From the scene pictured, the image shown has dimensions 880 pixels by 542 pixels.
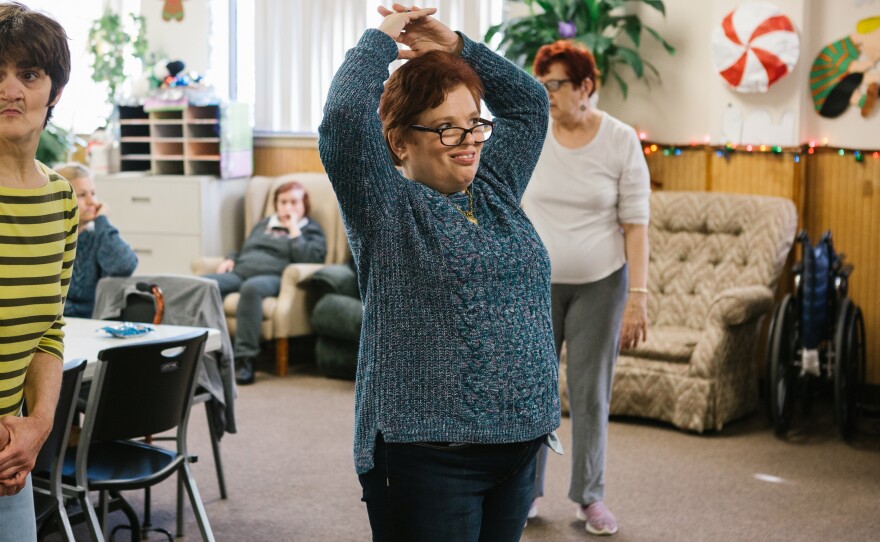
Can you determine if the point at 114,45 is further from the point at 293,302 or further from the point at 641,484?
the point at 641,484

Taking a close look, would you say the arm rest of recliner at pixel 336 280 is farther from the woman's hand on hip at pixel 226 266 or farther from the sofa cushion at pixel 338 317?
the woman's hand on hip at pixel 226 266

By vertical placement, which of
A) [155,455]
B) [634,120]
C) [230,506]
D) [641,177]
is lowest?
[230,506]

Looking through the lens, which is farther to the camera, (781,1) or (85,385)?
(781,1)

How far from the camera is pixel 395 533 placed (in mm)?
1734

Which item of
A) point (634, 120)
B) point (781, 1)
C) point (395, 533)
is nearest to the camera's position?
point (395, 533)

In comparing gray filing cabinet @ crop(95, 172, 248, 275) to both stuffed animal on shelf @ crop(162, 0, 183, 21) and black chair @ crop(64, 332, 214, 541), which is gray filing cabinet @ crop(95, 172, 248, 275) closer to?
stuffed animal on shelf @ crop(162, 0, 183, 21)

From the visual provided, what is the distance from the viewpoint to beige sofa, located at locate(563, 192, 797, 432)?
4766mm

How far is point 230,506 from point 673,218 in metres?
2.69

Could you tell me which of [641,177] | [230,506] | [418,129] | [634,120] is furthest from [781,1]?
[418,129]

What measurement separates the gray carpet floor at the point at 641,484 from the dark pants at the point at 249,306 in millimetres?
648

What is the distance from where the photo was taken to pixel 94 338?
3.41 m

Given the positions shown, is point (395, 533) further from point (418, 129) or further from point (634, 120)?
point (634, 120)

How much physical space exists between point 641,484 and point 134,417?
1962 mm

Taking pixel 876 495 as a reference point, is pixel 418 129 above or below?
above
